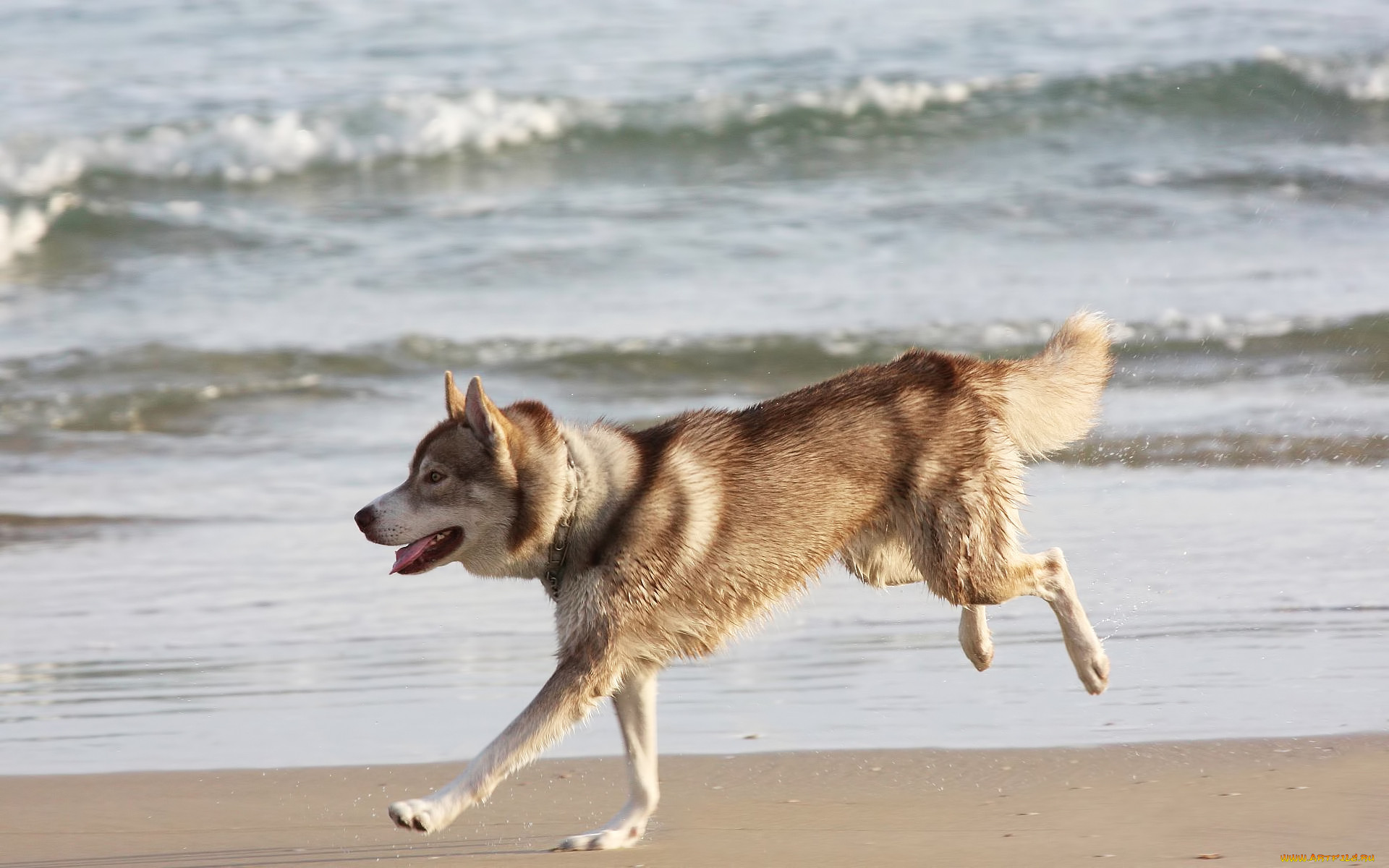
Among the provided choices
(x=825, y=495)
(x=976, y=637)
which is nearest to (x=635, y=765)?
(x=825, y=495)

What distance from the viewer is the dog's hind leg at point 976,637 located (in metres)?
4.80

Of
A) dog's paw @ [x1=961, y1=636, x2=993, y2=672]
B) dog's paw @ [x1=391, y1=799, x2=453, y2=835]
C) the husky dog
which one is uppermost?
the husky dog

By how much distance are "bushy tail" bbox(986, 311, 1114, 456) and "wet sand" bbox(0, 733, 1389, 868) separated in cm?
99

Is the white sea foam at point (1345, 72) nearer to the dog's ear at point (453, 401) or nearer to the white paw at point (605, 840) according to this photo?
the dog's ear at point (453, 401)

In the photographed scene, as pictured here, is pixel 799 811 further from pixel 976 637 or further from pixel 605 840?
pixel 976 637

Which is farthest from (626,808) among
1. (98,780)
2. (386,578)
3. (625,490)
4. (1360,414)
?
(1360,414)

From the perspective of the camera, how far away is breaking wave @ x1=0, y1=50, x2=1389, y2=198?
16891mm

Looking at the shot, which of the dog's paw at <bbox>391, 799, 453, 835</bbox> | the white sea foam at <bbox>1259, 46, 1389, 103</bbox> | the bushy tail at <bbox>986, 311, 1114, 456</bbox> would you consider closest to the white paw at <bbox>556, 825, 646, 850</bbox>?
the dog's paw at <bbox>391, 799, 453, 835</bbox>

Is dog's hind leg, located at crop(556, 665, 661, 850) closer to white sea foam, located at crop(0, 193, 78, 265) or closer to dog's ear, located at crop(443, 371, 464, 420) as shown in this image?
dog's ear, located at crop(443, 371, 464, 420)

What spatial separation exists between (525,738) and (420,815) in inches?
13.7

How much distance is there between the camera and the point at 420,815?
3.71m

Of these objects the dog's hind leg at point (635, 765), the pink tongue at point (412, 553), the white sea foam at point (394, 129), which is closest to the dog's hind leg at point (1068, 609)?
the dog's hind leg at point (635, 765)

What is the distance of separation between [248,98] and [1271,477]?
13337 mm

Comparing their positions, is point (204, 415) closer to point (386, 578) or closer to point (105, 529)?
point (105, 529)
